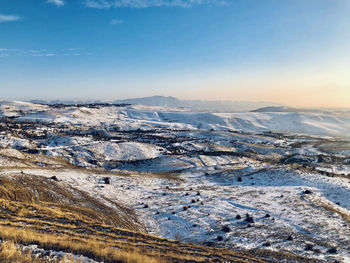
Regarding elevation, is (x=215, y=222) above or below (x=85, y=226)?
below

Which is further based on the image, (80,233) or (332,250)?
(332,250)

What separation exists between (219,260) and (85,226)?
837cm

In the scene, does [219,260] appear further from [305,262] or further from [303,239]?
[303,239]

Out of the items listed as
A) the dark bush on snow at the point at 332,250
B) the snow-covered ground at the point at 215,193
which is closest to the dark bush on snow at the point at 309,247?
the snow-covered ground at the point at 215,193

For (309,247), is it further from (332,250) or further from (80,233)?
(80,233)

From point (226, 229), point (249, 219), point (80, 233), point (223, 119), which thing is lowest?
point (249, 219)

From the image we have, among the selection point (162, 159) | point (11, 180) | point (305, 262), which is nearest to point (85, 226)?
point (305, 262)

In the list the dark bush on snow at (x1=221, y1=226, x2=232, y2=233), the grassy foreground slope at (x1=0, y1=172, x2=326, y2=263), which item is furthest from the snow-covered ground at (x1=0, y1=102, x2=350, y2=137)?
the dark bush on snow at (x1=221, y1=226, x2=232, y2=233)

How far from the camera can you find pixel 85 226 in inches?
513

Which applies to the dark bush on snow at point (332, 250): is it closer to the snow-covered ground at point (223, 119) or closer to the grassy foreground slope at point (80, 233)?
the grassy foreground slope at point (80, 233)

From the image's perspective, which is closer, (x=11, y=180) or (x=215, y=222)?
(x=215, y=222)

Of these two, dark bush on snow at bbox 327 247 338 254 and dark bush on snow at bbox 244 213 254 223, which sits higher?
dark bush on snow at bbox 327 247 338 254

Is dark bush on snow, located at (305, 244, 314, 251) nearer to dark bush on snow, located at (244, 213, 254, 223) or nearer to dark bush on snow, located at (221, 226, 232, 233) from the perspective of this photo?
dark bush on snow, located at (244, 213, 254, 223)

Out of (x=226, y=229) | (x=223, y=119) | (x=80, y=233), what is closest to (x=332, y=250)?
(x=226, y=229)
